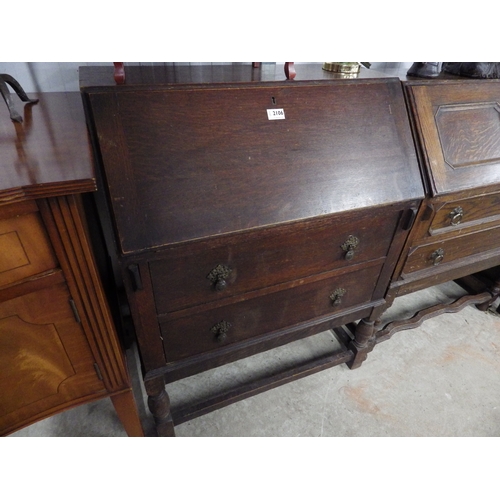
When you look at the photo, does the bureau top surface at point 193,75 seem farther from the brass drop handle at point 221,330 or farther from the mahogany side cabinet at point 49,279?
the brass drop handle at point 221,330

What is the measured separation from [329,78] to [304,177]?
35cm

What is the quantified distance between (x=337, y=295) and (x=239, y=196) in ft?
1.98

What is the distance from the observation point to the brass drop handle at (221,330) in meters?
1.08

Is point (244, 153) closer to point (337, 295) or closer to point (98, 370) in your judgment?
point (337, 295)

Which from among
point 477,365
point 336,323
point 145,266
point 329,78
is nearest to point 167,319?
point 145,266

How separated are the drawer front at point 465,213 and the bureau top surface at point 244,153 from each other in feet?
0.84

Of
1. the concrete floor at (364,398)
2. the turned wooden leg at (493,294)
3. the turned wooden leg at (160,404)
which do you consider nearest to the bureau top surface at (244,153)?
the turned wooden leg at (160,404)

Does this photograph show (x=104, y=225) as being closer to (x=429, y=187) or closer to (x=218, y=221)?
(x=218, y=221)

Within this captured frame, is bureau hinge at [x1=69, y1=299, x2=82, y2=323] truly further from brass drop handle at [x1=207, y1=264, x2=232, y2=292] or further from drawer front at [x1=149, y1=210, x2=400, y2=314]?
brass drop handle at [x1=207, y1=264, x2=232, y2=292]

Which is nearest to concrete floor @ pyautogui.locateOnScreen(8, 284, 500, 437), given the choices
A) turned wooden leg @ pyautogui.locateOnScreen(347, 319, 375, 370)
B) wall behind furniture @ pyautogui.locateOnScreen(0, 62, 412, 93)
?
turned wooden leg @ pyautogui.locateOnScreen(347, 319, 375, 370)

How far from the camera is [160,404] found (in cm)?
117

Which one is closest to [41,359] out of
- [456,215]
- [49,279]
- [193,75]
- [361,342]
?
[49,279]

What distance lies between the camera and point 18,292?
0.75 meters

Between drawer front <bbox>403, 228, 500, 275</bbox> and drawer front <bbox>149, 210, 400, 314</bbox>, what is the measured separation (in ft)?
0.90
